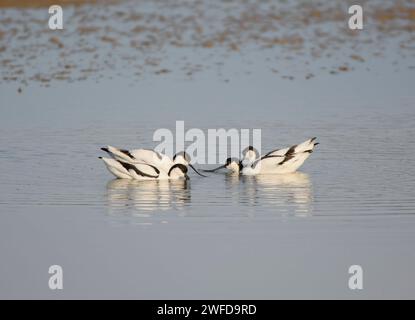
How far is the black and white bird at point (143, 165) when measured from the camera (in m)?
15.3

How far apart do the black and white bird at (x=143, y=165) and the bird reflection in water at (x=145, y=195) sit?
0.10m

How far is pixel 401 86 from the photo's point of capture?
850 inches

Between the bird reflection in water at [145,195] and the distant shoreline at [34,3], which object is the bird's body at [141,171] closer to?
the bird reflection in water at [145,195]

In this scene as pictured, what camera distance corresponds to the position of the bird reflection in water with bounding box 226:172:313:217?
43.2 ft

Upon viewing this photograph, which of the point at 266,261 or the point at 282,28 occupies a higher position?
the point at 282,28

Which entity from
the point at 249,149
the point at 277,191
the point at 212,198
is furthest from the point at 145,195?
the point at 249,149

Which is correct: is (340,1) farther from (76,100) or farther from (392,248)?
(392,248)

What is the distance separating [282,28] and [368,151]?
41.3ft

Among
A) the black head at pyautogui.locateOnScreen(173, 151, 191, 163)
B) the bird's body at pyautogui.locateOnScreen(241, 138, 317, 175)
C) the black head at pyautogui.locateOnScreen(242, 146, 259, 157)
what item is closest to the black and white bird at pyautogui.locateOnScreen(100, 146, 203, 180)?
the black head at pyautogui.locateOnScreen(173, 151, 191, 163)

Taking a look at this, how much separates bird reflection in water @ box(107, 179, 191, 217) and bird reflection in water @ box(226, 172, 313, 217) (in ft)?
2.22

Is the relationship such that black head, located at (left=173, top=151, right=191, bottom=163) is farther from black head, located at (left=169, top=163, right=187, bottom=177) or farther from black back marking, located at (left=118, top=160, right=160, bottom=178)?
black back marking, located at (left=118, top=160, right=160, bottom=178)

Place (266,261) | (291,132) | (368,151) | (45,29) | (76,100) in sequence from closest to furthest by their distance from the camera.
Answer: (266,261) < (368,151) < (291,132) < (76,100) < (45,29)
